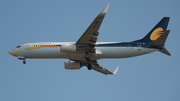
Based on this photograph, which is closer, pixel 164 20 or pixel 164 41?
pixel 164 41

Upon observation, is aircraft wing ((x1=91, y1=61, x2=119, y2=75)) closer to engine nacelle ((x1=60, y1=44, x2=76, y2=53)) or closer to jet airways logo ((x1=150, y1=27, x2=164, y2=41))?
engine nacelle ((x1=60, y1=44, x2=76, y2=53))

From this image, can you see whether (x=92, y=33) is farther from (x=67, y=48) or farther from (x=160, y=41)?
(x=160, y=41)

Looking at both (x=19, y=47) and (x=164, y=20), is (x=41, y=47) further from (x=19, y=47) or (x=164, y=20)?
(x=164, y=20)

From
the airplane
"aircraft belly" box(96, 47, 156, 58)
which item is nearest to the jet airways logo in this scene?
the airplane

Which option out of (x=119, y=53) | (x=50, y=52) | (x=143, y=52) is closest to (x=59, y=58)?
(x=50, y=52)

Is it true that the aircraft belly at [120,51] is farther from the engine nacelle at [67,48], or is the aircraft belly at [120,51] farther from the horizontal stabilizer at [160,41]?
the engine nacelle at [67,48]

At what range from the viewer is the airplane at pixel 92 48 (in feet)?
147

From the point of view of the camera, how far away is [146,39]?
48.5 m

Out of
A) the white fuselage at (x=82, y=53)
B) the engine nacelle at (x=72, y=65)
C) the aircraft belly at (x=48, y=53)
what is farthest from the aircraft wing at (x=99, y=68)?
the aircraft belly at (x=48, y=53)

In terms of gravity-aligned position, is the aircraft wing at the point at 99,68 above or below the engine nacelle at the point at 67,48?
below

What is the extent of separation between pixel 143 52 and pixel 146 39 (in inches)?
112

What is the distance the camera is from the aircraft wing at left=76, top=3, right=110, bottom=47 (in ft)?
125

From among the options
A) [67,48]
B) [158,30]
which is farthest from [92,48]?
[158,30]

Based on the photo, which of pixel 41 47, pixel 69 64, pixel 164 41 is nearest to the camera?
pixel 164 41
